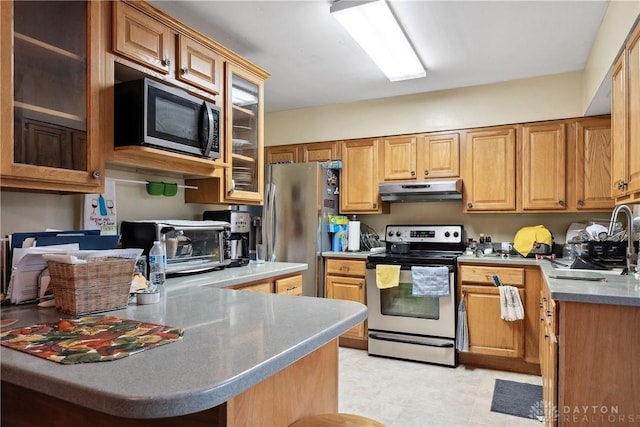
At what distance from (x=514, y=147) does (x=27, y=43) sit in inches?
139

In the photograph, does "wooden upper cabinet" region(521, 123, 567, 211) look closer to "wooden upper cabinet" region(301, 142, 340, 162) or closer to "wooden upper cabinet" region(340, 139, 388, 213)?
"wooden upper cabinet" region(340, 139, 388, 213)

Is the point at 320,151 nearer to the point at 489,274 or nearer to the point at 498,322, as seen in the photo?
the point at 489,274

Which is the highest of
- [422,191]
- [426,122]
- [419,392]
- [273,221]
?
[426,122]

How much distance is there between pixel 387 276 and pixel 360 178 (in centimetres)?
114

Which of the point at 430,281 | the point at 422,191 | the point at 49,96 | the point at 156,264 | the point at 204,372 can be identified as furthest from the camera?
the point at 422,191

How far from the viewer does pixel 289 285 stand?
→ 9.30 feet

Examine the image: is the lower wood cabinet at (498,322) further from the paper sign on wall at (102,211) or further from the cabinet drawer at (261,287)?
the paper sign on wall at (102,211)

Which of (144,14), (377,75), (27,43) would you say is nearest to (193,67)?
(144,14)

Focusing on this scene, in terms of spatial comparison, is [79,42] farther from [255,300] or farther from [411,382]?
[411,382]

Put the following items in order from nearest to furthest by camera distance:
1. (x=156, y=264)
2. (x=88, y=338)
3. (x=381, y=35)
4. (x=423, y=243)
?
1. (x=88, y=338)
2. (x=156, y=264)
3. (x=381, y=35)
4. (x=423, y=243)

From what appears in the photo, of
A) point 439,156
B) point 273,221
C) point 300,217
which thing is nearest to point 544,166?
point 439,156

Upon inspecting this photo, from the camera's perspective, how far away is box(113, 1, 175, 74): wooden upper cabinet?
1987 millimetres

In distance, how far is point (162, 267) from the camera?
198cm

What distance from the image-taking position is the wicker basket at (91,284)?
4.47 feet
